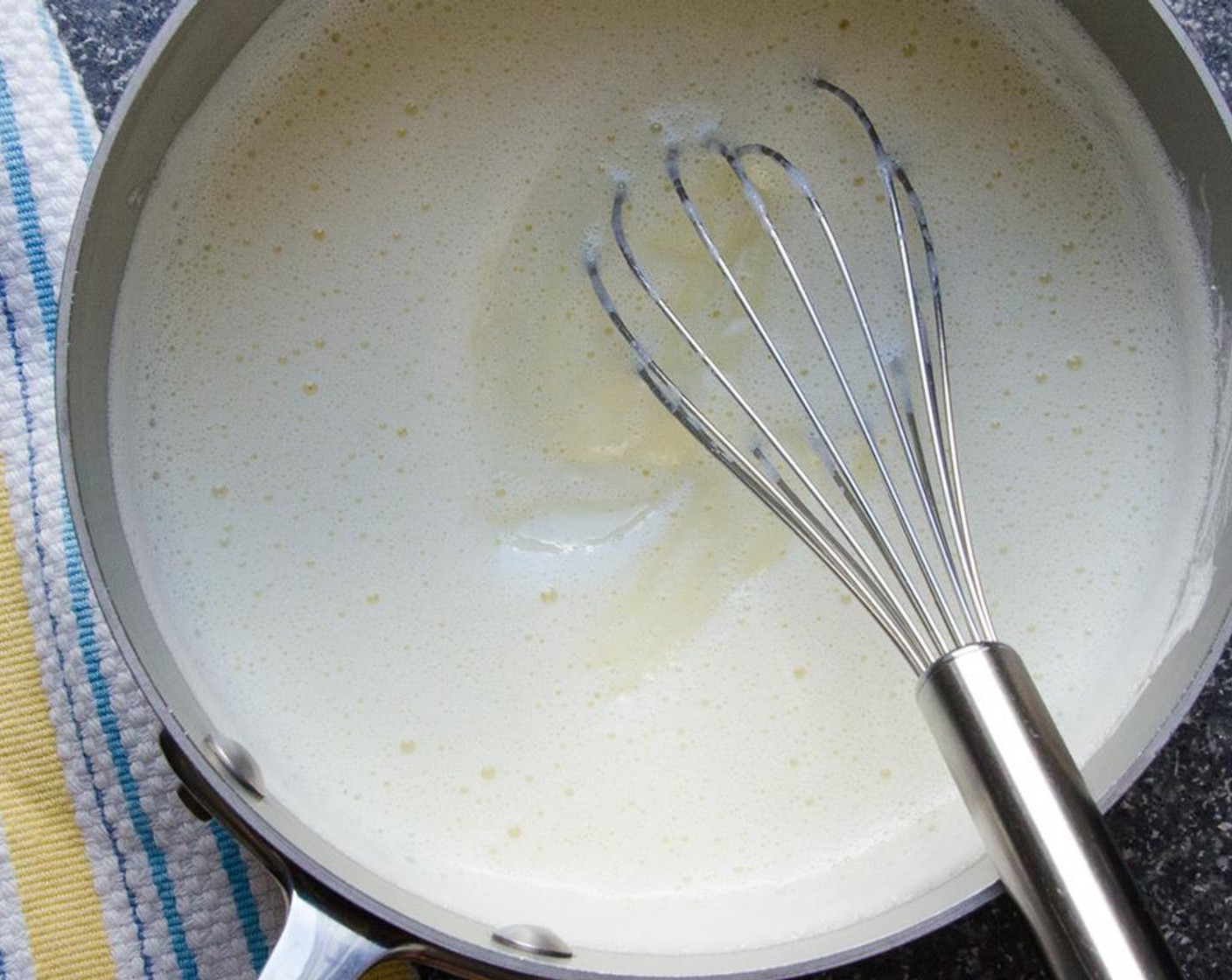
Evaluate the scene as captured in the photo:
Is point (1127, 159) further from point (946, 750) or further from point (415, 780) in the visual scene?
point (415, 780)

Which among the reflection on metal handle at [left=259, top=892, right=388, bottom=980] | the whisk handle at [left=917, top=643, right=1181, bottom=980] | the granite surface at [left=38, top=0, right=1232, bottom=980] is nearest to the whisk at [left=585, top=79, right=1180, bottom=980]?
the whisk handle at [left=917, top=643, right=1181, bottom=980]

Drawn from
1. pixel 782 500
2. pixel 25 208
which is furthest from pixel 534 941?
pixel 25 208

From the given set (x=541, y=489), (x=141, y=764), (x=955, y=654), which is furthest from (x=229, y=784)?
(x=955, y=654)

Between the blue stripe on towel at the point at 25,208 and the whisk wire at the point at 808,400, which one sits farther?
the blue stripe on towel at the point at 25,208

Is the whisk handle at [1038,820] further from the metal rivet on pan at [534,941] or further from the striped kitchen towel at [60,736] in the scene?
the striped kitchen towel at [60,736]

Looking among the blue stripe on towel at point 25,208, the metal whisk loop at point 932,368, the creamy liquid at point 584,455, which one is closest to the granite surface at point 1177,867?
the creamy liquid at point 584,455

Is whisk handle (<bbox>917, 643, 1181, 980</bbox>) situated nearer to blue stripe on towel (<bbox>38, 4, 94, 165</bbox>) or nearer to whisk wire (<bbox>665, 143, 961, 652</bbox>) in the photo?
whisk wire (<bbox>665, 143, 961, 652</bbox>)
